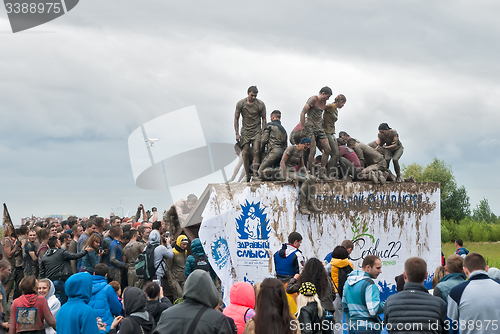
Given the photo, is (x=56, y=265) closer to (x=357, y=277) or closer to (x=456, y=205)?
(x=357, y=277)

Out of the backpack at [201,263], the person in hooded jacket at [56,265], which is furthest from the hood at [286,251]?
the person in hooded jacket at [56,265]

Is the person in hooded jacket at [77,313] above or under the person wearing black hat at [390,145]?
under

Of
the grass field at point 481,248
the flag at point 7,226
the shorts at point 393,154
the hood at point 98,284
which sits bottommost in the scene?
Result: the grass field at point 481,248

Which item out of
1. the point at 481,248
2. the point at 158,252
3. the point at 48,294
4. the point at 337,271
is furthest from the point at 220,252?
the point at 481,248

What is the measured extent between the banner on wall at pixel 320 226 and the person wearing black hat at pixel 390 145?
75 cm

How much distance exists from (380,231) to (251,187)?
3166 millimetres

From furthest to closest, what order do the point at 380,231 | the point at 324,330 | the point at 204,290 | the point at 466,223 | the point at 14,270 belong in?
the point at 466,223, the point at 380,231, the point at 14,270, the point at 324,330, the point at 204,290

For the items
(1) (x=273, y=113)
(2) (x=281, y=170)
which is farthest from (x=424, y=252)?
(1) (x=273, y=113)

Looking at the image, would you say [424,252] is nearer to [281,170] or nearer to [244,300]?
[281,170]

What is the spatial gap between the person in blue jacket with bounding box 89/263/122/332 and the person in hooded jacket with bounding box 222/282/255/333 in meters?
2.35

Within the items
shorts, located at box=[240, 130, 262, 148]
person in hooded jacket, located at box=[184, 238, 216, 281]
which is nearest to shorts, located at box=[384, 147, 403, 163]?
shorts, located at box=[240, 130, 262, 148]

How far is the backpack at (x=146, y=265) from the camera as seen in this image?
8.42 m

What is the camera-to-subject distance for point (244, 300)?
4359 millimetres

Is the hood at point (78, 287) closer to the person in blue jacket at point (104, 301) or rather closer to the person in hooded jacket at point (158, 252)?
the person in blue jacket at point (104, 301)
